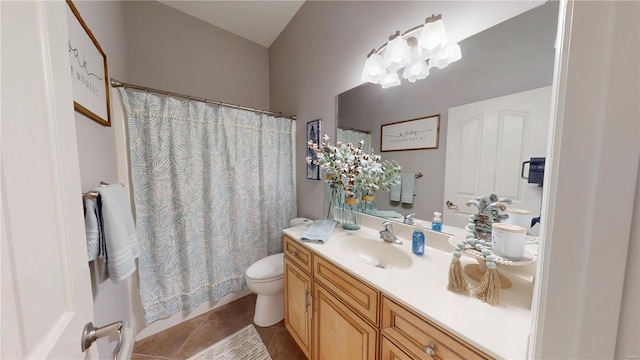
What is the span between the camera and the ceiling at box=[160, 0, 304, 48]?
5.87 feet

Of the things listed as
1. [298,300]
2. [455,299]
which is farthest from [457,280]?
[298,300]

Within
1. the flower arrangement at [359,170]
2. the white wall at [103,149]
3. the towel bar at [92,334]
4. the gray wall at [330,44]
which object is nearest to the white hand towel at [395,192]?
the flower arrangement at [359,170]

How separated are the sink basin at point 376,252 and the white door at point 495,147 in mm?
325

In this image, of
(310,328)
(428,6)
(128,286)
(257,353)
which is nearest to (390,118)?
(428,6)

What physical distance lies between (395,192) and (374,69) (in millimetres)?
801

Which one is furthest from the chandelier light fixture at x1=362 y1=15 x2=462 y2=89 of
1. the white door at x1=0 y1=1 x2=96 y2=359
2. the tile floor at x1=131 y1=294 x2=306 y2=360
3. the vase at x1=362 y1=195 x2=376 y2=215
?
the tile floor at x1=131 y1=294 x2=306 y2=360

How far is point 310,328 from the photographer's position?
1.18 meters

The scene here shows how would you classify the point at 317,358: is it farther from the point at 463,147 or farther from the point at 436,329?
the point at 463,147

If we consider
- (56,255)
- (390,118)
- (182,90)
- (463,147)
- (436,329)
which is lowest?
(436,329)

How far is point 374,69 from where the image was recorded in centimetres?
128

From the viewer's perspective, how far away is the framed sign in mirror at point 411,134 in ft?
3.84

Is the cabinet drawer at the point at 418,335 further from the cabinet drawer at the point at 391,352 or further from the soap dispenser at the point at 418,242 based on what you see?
the soap dispenser at the point at 418,242

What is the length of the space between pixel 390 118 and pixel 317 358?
1505 mm

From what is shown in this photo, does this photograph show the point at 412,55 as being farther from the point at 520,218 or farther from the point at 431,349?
the point at 431,349
